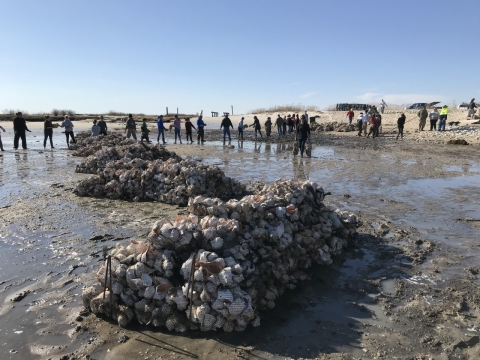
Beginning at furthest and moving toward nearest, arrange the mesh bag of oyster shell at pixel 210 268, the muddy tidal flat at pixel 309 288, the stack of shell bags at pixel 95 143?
the stack of shell bags at pixel 95 143
the mesh bag of oyster shell at pixel 210 268
the muddy tidal flat at pixel 309 288

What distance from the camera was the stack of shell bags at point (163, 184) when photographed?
8812 millimetres

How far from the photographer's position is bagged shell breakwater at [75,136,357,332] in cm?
380

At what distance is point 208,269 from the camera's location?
12.8ft

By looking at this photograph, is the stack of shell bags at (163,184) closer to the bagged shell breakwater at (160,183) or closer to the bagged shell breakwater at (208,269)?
the bagged shell breakwater at (160,183)

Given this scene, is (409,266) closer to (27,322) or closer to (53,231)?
(27,322)

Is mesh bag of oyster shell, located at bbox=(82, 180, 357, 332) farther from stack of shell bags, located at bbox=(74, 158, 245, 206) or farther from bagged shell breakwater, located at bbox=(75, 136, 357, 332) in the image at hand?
stack of shell bags, located at bbox=(74, 158, 245, 206)

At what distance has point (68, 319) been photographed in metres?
4.01

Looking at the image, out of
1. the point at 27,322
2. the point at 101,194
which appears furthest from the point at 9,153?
the point at 27,322

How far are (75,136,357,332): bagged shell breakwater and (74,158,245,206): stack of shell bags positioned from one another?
150 inches

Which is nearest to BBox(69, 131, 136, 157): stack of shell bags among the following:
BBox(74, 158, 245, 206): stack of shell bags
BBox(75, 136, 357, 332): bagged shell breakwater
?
BBox(74, 158, 245, 206): stack of shell bags

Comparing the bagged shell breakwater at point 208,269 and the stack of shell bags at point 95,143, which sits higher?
the stack of shell bags at point 95,143

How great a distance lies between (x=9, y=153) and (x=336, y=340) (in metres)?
19.5

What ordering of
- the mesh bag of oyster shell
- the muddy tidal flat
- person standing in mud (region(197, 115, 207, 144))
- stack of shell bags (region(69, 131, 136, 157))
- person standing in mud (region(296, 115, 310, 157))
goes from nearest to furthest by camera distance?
the muddy tidal flat → the mesh bag of oyster shell → person standing in mud (region(296, 115, 310, 157)) → stack of shell bags (region(69, 131, 136, 157)) → person standing in mud (region(197, 115, 207, 144))

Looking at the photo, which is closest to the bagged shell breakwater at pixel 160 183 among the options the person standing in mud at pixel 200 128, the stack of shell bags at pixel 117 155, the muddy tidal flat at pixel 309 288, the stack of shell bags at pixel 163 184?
the stack of shell bags at pixel 163 184
